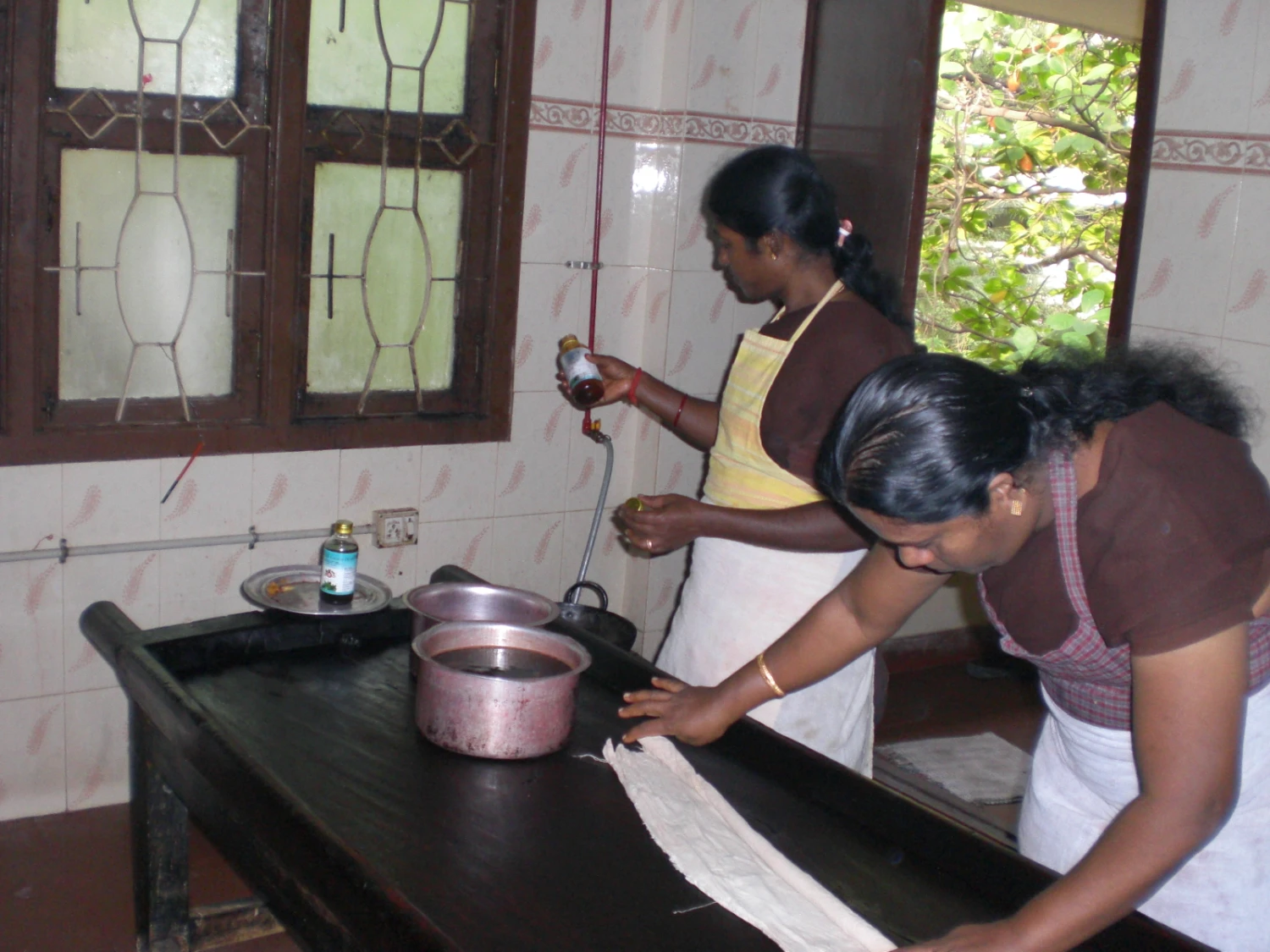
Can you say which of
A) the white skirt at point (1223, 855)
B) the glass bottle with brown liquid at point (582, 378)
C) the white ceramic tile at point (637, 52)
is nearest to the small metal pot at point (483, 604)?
the glass bottle with brown liquid at point (582, 378)

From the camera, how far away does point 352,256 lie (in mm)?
2885

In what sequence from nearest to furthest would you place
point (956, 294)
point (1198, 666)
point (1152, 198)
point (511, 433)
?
point (1198, 666), point (1152, 198), point (511, 433), point (956, 294)

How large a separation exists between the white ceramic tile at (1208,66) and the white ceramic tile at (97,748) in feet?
8.71

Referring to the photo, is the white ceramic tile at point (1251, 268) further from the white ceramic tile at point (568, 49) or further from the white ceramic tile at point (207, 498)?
the white ceramic tile at point (207, 498)

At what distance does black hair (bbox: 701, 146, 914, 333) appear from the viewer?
6.93ft

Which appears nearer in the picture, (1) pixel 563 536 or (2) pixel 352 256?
(2) pixel 352 256

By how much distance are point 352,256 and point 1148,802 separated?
88.2 inches

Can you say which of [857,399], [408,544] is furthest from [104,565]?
[857,399]

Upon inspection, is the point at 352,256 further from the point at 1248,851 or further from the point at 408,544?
the point at 1248,851

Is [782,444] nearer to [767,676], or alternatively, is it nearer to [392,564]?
[767,676]

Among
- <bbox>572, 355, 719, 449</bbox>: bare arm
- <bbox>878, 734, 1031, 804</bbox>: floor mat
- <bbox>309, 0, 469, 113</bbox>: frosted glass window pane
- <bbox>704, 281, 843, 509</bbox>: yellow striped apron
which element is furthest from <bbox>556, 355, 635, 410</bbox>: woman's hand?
<bbox>878, 734, 1031, 804</bbox>: floor mat

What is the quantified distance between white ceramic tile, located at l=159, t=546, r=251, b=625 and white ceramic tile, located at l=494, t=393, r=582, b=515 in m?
0.68

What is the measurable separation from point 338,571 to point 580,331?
50.3 inches

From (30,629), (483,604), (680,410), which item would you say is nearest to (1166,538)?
(483,604)
